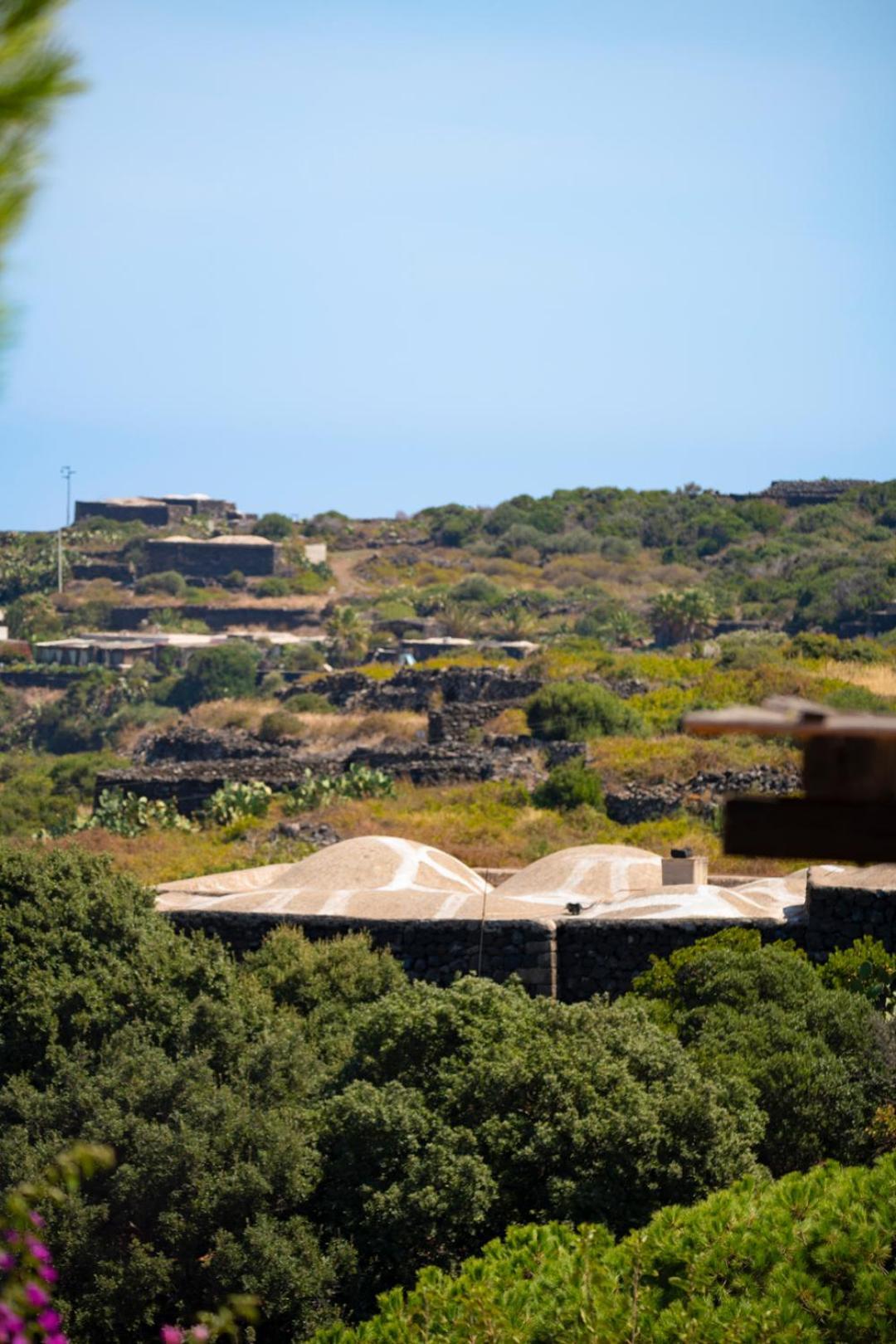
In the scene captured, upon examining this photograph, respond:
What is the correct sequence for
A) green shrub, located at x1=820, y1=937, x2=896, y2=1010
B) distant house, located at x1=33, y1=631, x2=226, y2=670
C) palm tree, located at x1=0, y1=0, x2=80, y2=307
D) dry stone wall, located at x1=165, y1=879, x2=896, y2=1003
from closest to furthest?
palm tree, located at x1=0, y1=0, x2=80, y2=307 → green shrub, located at x1=820, y1=937, x2=896, y2=1010 → dry stone wall, located at x1=165, y1=879, x2=896, y2=1003 → distant house, located at x1=33, y1=631, x2=226, y2=670

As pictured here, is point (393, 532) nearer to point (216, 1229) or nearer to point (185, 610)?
point (185, 610)

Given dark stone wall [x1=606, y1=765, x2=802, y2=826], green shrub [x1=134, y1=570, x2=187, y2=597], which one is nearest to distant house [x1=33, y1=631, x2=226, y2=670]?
green shrub [x1=134, y1=570, x2=187, y2=597]

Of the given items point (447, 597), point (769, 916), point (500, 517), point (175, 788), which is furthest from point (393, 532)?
point (769, 916)

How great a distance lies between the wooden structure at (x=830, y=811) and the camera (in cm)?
504

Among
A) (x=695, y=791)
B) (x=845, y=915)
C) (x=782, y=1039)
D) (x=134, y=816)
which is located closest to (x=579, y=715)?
(x=695, y=791)

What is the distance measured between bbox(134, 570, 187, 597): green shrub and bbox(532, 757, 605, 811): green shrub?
215ft

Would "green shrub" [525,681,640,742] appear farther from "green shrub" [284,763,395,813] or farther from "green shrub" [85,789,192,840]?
"green shrub" [85,789,192,840]

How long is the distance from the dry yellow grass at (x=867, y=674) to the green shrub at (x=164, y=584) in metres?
58.2

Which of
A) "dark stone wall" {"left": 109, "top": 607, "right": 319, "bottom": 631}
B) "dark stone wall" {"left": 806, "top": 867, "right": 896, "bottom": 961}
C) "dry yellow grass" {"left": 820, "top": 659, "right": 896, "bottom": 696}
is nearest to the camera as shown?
"dark stone wall" {"left": 806, "top": 867, "right": 896, "bottom": 961}

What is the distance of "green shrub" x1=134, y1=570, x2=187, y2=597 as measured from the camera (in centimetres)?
9869

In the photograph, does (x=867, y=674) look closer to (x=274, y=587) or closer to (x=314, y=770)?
(x=314, y=770)

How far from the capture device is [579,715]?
4009 centimetres

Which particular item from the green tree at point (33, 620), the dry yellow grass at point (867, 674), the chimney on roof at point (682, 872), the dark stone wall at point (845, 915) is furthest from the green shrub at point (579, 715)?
the green tree at point (33, 620)

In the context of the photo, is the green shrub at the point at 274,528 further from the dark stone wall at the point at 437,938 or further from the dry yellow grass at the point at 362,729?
the dark stone wall at the point at 437,938
